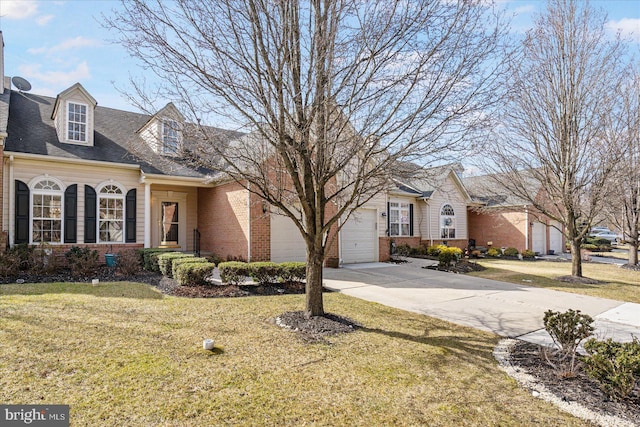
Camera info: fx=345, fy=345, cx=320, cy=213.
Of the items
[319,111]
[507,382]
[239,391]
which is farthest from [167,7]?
[507,382]

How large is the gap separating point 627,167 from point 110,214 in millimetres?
18909

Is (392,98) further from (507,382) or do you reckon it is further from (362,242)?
(362,242)

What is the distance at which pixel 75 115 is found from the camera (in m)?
12.9

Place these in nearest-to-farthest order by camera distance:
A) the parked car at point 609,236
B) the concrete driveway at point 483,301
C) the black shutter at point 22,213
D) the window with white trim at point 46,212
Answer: the concrete driveway at point 483,301, the black shutter at point 22,213, the window with white trim at point 46,212, the parked car at point 609,236

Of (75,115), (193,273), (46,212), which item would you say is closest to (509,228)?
(193,273)

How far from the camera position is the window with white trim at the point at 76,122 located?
503 inches

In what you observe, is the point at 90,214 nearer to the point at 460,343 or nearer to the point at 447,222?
the point at 460,343

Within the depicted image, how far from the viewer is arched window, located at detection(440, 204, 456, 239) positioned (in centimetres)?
2178

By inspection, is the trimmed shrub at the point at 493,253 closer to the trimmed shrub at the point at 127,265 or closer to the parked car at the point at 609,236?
the parked car at the point at 609,236

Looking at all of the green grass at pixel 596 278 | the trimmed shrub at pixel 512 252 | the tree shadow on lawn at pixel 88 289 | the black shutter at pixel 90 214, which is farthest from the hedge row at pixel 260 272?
the trimmed shrub at pixel 512 252

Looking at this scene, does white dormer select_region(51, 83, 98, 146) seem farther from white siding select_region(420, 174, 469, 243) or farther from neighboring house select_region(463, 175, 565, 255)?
neighboring house select_region(463, 175, 565, 255)

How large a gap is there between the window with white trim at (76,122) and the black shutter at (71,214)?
2000 millimetres

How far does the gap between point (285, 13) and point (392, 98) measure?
2.00 m

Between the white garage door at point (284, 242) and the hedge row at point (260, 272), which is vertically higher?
the white garage door at point (284, 242)
